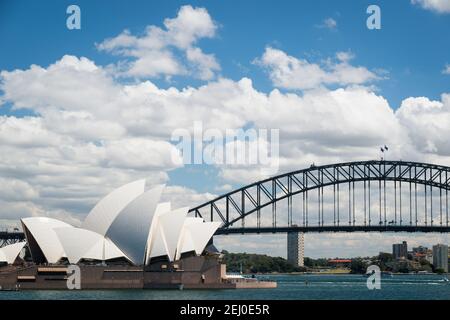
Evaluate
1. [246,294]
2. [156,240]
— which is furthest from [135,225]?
[246,294]

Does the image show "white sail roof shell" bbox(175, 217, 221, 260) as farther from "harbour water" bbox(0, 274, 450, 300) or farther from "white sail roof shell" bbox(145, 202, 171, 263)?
"harbour water" bbox(0, 274, 450, 300)

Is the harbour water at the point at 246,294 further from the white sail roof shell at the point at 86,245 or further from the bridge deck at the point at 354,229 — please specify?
the bridge deck at the point at 354,229

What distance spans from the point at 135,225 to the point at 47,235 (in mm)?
10809

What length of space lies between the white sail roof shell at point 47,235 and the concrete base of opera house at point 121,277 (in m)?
2.24

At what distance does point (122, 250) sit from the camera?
7988 centimetres

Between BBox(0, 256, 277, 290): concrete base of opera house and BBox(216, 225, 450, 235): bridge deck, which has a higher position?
BBox(216, 225, 450, 235): bridge deck

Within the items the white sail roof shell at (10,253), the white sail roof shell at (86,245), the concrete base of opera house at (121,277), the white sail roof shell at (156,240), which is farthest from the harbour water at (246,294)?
the white sail roof shell at (10,253)

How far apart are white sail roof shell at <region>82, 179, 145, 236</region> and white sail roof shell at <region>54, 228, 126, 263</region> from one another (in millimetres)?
840

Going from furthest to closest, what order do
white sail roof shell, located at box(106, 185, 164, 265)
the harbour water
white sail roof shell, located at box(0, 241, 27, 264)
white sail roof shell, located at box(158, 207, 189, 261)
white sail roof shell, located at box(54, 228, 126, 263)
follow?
white sail roof shell, located at box(0, 241, 27, 264) → white sail roof shell, located at box(54, 228, 126, 263) → white sail roof shell, located at box(158, 207, 189, 261) → white sail roof shell, located at box(106, 185, 164, 265) → the harbour water

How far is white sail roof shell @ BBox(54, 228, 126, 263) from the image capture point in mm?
79500

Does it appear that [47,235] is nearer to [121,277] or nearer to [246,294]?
[121,277]

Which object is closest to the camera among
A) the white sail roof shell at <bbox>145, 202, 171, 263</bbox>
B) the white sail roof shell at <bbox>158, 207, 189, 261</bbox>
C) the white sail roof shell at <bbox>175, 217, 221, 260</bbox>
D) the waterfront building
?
the waterfront building

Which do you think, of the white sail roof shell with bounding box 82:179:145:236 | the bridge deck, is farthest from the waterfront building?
the bridge deck
